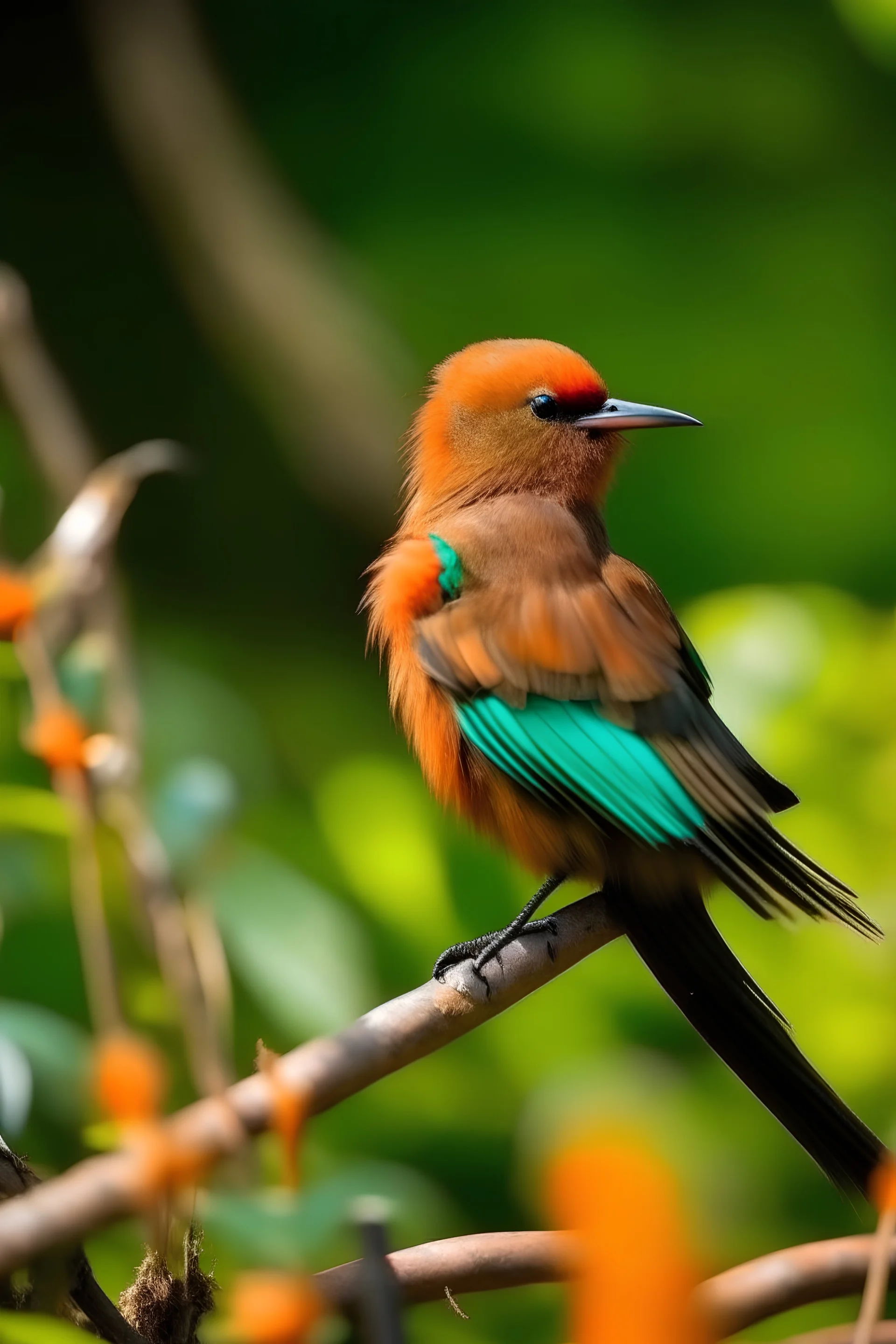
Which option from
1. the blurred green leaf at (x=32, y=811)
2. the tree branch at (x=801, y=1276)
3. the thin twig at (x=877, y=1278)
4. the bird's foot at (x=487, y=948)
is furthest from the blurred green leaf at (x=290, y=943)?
the thin twig at (x=877, y=1278)

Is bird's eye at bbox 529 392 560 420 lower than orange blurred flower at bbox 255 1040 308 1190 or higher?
higher

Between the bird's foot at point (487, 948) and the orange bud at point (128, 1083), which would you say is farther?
the bird's foot at point (487, 948)

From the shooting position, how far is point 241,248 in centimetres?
350

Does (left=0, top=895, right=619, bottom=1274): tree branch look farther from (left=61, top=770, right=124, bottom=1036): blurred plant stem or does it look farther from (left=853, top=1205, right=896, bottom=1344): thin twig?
(left=853, top=1205, right=896, bottom=1344): thin twig

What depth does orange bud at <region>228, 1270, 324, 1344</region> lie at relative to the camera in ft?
1.92

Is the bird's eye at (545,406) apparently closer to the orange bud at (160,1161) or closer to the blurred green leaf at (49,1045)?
the blurred green leaf at (49,1045)

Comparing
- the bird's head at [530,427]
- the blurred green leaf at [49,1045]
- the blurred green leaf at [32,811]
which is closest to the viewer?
the blurred green leaf at [49,1045]

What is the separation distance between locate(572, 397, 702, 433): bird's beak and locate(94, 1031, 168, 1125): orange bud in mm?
1119

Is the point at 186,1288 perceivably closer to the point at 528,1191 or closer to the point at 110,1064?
the point at 110,1064

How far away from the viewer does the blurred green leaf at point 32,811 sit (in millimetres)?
1105

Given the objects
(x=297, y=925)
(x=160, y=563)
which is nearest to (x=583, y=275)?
(x=160, y=563)

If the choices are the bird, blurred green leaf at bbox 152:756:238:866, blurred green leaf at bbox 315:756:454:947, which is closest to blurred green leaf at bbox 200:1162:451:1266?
blurred green leaf at bbox 152:756:238:866

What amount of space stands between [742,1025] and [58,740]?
0.73 meters

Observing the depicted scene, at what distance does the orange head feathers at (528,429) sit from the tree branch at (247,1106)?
0.82 meters
